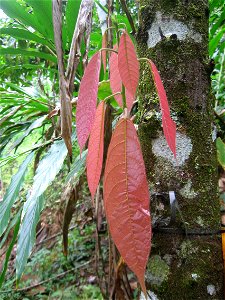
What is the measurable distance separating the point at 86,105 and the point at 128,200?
106mm

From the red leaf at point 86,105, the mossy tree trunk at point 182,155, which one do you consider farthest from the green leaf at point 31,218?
the red leaf at point 86,105

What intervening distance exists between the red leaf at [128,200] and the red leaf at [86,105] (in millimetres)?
31

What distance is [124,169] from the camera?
0.29 m

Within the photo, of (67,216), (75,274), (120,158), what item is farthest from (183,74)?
(75,274)

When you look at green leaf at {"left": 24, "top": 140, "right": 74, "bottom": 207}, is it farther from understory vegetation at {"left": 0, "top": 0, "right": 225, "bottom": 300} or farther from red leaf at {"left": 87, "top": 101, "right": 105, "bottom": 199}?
red leaf at {"left": 87, "top": 101, "right": 105, "bottom": 199}

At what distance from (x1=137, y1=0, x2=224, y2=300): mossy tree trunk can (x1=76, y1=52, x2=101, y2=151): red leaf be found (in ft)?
0.62

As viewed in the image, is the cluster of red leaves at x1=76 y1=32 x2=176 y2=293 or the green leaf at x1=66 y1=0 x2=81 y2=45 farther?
the green leaf at x1=66 y1=0 x2=81 y2=45

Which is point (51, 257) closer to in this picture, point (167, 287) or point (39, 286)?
point (39, 286)

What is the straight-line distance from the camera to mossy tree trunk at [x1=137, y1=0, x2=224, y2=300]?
0.44 m

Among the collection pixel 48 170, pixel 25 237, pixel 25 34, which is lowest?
pixel 25 237

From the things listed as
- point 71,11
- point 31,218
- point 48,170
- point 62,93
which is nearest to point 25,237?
point 31,218

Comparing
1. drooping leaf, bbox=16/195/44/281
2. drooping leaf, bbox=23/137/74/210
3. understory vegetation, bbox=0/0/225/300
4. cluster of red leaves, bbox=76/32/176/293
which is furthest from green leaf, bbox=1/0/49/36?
cluster of red leaves, bbox=76/32/176/293

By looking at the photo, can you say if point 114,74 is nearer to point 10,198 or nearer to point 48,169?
point 48,169

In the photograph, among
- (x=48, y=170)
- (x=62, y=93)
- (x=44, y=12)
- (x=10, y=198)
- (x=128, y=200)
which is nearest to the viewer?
(x=128, y=200)
